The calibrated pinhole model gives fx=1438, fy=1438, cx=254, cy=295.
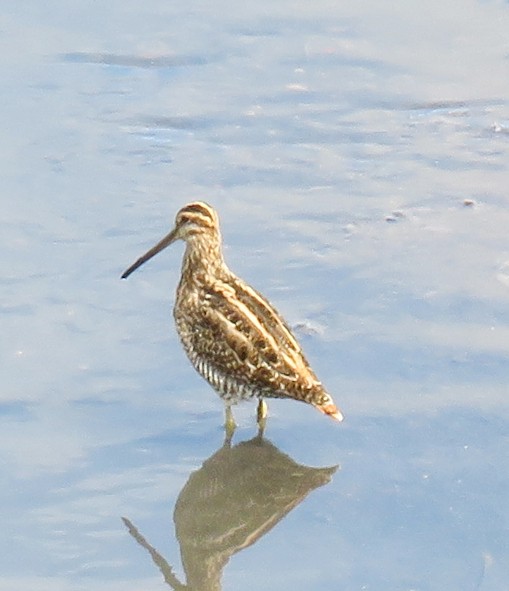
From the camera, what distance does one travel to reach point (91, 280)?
22.9ft

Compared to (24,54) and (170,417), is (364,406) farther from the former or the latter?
(24,54)

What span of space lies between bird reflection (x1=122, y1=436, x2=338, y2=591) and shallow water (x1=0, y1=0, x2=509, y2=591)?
1 centimetres

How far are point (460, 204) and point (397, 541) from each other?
9.36ft

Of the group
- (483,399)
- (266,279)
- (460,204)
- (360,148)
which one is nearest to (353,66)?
(360,148)

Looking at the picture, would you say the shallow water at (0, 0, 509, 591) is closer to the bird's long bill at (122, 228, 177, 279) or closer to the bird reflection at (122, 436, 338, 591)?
the bird reflection at (122, 436, 338, 591)

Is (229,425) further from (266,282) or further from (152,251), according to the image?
(266,282)

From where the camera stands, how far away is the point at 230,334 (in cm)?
615

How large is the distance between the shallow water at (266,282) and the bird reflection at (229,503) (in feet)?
0.05

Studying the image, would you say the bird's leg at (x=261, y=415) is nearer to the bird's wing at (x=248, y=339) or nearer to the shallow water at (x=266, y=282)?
the shallow water at (x=266, y=282)

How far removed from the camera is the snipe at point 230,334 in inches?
235

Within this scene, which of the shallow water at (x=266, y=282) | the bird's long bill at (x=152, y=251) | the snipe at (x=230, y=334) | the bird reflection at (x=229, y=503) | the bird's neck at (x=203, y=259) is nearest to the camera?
the bird reflection at (x=229, y=503)

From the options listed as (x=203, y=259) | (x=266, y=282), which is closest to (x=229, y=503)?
(x=203, y=259)

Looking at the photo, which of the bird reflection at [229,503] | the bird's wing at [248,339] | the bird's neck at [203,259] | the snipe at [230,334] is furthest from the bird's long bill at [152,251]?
the bird reflection at [229,503]

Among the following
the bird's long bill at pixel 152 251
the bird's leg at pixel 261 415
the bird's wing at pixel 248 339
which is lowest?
the bird's leg at pixel 261 415
